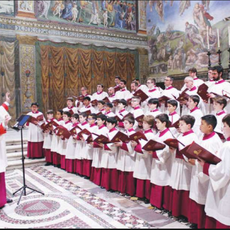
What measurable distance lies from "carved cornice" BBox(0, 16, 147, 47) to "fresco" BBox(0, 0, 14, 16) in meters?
0.24

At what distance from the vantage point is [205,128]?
12.0 feet

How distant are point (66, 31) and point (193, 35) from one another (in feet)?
19.7

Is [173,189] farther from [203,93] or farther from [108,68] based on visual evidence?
[108,68]

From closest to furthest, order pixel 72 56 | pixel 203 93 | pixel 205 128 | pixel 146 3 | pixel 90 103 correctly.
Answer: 1. pixel 205 128
2. pixel 203 93
3. pixel 90 103
4. pixel 72 56
5. pixel 146 3

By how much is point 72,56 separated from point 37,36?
1.85 meters

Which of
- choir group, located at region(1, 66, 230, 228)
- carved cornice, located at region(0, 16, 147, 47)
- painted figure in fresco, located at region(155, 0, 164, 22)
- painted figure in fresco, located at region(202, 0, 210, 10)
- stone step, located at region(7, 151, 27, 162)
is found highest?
painted figure in fresco, located at region(155, 0, 164, 22)

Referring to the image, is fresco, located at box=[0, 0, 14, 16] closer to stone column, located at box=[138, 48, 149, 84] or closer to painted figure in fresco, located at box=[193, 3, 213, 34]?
stone column, located at box=[138, 48, 149, 84]

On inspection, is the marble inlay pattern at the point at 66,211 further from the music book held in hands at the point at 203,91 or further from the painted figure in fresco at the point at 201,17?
the painted figure in fresco at the point at 201,17

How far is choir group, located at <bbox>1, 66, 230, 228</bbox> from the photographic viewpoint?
3.48m

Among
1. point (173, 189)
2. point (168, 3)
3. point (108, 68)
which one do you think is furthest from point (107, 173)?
point (168, 3)

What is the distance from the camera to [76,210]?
15.5ft

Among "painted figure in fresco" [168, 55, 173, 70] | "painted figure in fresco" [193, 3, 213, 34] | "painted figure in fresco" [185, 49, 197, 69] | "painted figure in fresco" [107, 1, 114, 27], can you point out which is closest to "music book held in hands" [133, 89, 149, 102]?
"painted figure in fresco" [185, 49, 197, 69]

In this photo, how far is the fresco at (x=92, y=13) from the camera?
1285 cm

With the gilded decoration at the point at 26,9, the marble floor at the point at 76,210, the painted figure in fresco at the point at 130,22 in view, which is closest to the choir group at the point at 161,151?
the marble floor at the point at 76,210
